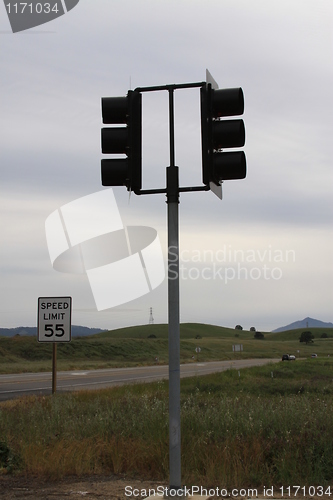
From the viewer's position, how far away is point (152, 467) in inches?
304

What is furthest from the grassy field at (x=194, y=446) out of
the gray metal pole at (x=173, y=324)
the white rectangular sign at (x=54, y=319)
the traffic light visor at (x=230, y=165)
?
the traffic light visor at (x=230, y=165)

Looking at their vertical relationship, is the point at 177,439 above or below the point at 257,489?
above

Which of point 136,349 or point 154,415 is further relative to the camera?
point 136,349

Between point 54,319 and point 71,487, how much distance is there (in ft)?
21.9

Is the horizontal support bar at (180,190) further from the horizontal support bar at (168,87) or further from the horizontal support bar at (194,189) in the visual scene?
the horizontal support bar at (168,87)

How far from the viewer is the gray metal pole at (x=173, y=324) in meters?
5.96

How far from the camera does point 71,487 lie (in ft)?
22.9

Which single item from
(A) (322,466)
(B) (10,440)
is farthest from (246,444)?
(B) (10,440)

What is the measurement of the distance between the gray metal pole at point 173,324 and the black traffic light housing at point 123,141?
0.36m

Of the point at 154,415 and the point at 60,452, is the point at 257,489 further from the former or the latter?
the point at 154,415

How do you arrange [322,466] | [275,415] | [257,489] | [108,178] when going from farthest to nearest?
[275,415] → [322,466] → [257,489] → [108,178]

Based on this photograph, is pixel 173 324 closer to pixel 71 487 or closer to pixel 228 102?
pixel 228 102

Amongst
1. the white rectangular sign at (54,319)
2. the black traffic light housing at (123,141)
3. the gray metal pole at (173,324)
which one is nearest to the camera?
the gray metal pole at (173,324)

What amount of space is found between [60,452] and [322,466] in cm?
327
